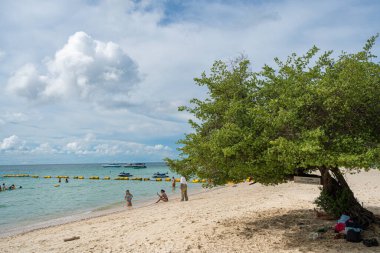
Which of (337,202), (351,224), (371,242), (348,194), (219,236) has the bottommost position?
(219,236)

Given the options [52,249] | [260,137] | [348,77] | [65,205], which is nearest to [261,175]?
[260,137]

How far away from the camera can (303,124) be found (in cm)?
895

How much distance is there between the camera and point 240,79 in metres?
11.3

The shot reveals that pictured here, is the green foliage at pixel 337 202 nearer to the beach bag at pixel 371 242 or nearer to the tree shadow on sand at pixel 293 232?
the tree shadow on sand at pixel 293 232

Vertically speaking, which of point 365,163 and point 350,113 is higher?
point 350,113

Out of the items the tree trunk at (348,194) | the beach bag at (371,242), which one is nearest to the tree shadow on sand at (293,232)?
the beach bag at (371,242)

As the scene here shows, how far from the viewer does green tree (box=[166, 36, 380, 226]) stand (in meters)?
8.04

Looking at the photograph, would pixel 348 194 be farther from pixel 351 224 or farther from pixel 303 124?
pixel 303 124

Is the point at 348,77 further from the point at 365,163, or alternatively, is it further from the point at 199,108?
the point at 199,108

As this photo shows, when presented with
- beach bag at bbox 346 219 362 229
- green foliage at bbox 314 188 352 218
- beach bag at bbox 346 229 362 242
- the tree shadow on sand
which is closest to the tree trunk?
green foliage at bbox 314 188 352 218

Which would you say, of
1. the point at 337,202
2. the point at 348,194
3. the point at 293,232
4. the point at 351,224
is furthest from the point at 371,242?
the point at 293,232

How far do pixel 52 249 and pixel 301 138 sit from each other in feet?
31.5

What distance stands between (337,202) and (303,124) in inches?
147

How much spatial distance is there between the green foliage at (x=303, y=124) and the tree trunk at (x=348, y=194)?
1.69 metres
